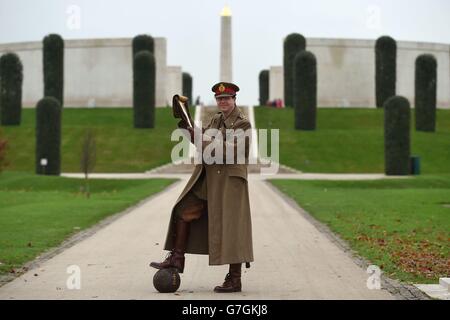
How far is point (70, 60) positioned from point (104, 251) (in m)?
63.6

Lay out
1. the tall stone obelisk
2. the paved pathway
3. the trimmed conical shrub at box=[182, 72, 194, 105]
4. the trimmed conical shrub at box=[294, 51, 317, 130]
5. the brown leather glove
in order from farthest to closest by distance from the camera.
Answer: the trimmed conical shrub at box=[182, 72, 194, 105], the tall stone obelisk, the trimmed conical shrub at box=[294, 51, 317, 130], the paved pathway, the brown leather glove

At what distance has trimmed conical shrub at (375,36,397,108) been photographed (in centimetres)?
6419

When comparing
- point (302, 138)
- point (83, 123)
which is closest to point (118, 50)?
point (83, 123)

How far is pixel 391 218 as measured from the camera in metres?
22.6

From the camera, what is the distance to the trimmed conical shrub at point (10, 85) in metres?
57.7

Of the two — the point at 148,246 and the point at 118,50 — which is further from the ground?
the point at 118,50

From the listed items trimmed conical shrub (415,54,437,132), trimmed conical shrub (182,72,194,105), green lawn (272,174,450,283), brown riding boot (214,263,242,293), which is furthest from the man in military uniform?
trimmed conical shrub (182,72,194,105)

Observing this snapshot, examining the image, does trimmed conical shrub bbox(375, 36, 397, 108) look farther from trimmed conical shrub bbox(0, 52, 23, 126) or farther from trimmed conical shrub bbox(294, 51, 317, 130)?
trimmed conical shrub bbox(0, 52, 23, 126)

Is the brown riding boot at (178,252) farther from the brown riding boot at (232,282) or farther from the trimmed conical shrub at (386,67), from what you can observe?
the trimmed conical shrub at (386,67)

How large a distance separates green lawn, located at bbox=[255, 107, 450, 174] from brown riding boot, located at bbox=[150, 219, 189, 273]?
124ft

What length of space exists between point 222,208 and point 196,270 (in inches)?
93.6

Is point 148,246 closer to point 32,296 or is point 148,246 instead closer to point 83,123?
point 32,296

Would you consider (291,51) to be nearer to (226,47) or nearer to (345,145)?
(226,47)

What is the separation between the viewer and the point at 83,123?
62.6 metres
